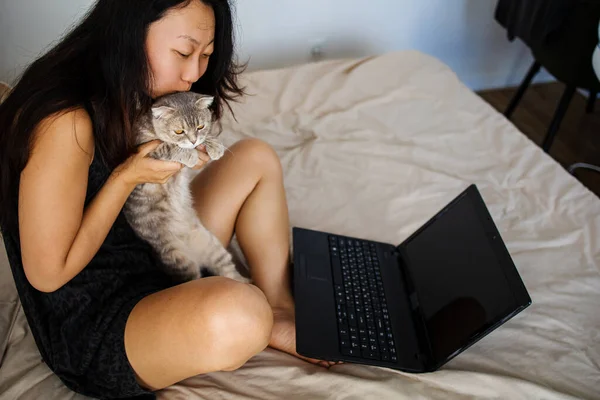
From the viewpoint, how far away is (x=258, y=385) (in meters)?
0.97

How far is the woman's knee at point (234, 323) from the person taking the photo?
35.5 inches

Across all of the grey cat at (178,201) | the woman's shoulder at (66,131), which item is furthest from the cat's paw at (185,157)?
the woman's shoulder at (66,131)

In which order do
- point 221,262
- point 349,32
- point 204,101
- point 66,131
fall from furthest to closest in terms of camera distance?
1. point 349,32
2. point 221,262
3. point 204,101
4. point 66,131

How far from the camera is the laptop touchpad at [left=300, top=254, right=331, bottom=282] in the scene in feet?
3.91

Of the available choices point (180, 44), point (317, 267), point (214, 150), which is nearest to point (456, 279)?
point (317, 267)

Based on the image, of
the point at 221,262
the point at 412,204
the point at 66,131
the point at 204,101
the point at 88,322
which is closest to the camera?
the point at 66,131

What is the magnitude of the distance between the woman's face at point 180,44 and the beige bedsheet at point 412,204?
0.58m

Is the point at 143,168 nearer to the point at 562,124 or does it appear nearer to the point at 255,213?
the point at 255,213

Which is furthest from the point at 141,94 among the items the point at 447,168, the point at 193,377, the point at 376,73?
the point at 376,73

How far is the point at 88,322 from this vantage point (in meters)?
0.98

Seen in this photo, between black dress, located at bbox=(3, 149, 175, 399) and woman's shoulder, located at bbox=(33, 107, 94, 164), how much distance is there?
0.26ft

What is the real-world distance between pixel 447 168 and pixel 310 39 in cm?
118

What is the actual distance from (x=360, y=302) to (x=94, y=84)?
2.37 ft

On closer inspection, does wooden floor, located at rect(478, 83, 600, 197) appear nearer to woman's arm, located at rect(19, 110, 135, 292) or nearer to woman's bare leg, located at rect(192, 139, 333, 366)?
woman's bare leg, located at rect(192, 139, 333, 366)
